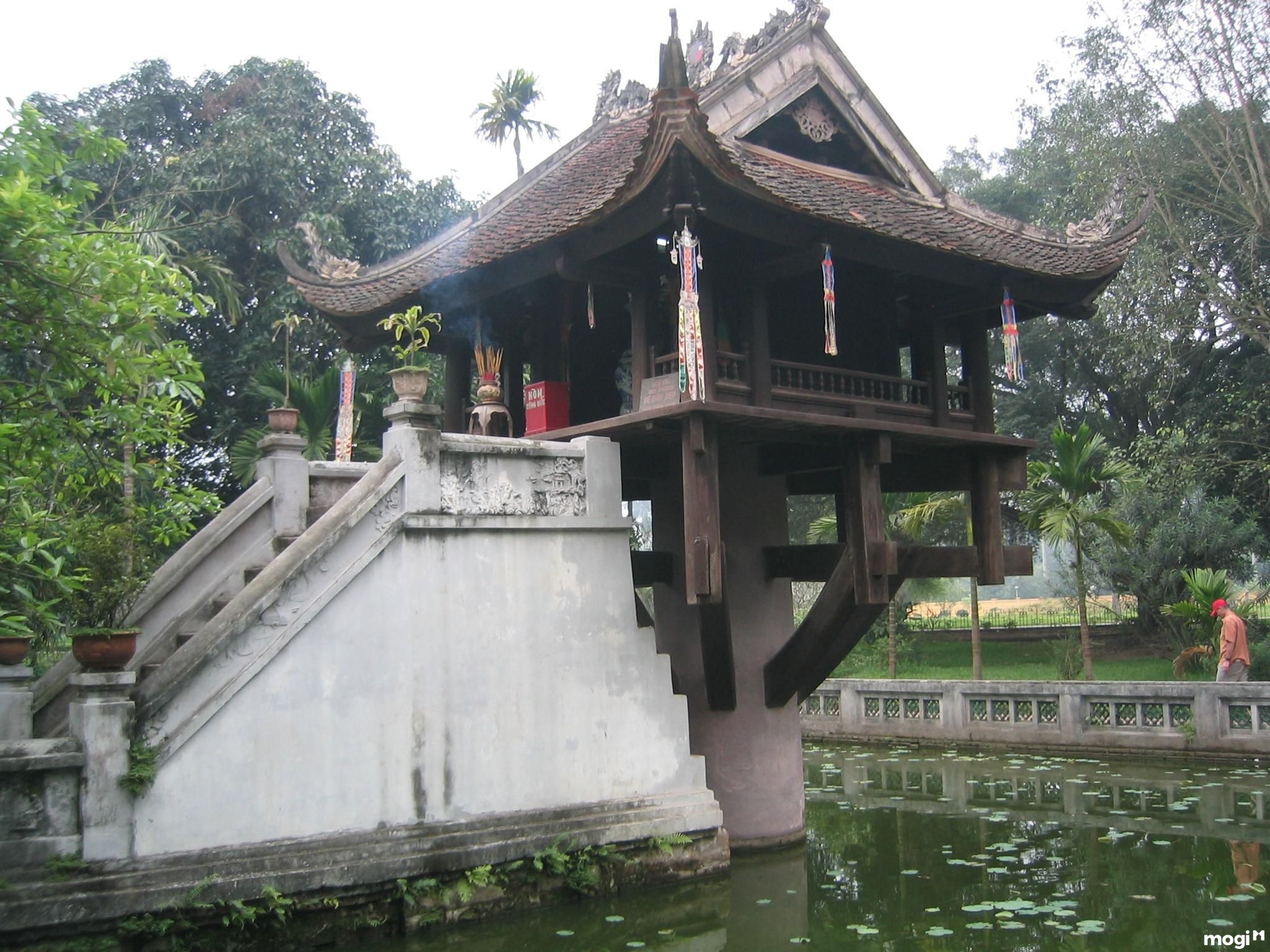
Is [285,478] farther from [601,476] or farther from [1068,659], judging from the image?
[1068,659]

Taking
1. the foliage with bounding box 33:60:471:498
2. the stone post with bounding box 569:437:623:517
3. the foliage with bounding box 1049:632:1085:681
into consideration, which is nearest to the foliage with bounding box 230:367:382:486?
the foliage with bounding box 33:60:471:498

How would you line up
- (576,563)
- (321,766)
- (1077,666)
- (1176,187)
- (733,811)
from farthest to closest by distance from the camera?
1. (1176,187)
2. (1077,666)
3. (733,811)
4. (576,563)
5. (321,766)

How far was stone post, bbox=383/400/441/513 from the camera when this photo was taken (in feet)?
24.4

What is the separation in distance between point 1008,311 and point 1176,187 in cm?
1207

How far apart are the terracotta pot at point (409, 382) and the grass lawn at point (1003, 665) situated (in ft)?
40.3

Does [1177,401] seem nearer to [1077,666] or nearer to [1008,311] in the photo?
[1077,666]

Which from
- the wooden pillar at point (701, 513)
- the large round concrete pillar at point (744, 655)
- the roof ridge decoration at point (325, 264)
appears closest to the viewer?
the wooden pillar at point (701, 513)

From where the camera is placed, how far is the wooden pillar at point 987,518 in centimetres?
971

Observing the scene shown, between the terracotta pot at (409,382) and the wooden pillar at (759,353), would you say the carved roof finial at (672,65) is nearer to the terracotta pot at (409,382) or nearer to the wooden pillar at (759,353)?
the wooden pillar at (759,353)

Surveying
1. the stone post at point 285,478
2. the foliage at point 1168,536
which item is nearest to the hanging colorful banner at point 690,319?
the stone post at point 285,478

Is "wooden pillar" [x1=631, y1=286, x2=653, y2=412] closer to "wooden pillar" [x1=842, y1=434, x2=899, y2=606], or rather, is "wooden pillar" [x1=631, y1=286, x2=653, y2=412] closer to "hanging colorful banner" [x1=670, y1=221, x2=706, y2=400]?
"hanging colorful banner" [x1=670, y1=221, x2=706, y2=400]

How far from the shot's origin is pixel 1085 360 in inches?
961

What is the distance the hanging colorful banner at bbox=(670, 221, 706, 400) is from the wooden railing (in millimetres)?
1011

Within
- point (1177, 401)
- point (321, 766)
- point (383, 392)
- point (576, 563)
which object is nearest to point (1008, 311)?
point (576, 563)
